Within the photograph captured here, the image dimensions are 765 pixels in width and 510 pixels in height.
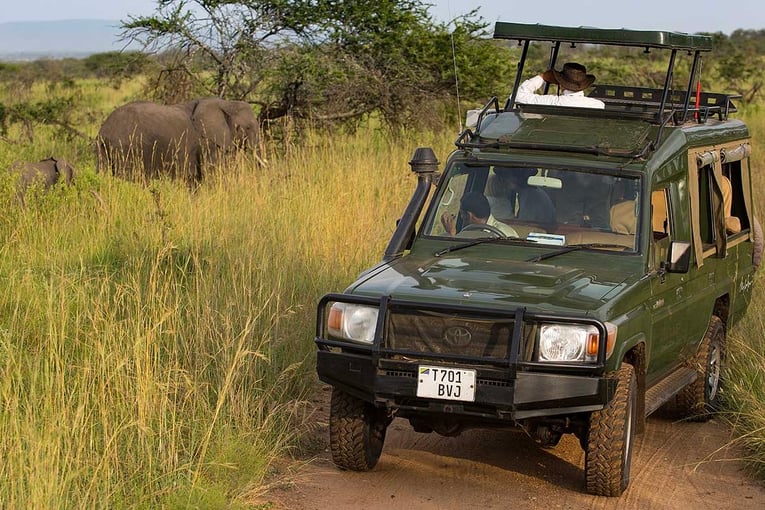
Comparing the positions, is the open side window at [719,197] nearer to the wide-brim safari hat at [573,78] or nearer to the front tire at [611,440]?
the wide-brim safari hat at [573,78]

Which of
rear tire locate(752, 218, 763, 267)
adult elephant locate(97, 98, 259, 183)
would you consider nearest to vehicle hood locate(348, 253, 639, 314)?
Answer: rear tire locate(752, 218, 763, 267)

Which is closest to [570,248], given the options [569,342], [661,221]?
[661,221]

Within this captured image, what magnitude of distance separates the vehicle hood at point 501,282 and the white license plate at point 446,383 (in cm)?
31

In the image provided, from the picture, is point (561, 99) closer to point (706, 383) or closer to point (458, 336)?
point (706, 383)

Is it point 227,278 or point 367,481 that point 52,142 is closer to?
point 227,278

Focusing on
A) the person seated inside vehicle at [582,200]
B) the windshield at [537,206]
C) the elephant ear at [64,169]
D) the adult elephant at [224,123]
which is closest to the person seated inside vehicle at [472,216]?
the windshield at [537,206]

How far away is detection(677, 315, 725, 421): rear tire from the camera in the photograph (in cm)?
699

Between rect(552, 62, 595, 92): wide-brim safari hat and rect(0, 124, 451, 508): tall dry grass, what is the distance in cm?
224

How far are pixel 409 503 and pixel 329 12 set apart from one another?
522 inches

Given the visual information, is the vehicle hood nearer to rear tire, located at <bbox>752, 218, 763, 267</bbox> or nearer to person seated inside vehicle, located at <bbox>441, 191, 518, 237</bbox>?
person seated inside vehicle, located at <bbox>441, 191, 518, 237</bbox>

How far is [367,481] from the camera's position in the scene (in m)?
5.82

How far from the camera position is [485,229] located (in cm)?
644

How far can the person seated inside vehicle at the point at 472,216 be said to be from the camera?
6504 millimetres

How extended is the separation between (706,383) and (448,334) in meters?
2.39
